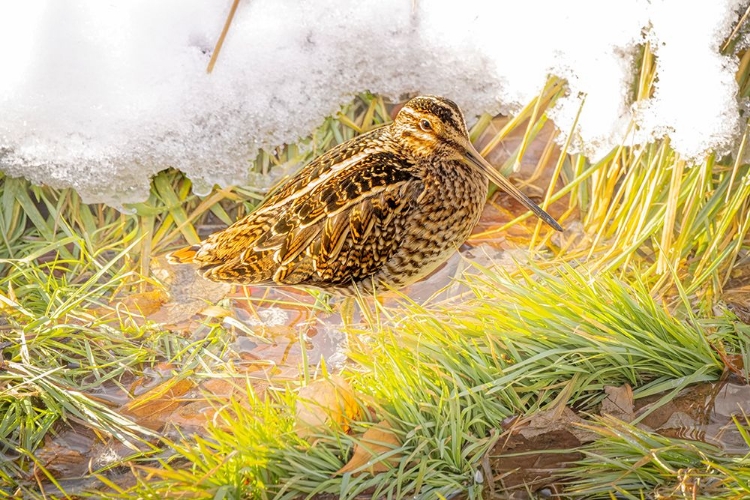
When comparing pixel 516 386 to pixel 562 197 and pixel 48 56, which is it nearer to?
pixel 562 197

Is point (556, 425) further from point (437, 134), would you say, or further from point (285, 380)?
Result: point (437, 134)

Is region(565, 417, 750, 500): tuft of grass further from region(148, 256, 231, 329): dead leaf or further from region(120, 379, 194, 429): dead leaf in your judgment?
region(148, 256, 231, 329): dead leaf

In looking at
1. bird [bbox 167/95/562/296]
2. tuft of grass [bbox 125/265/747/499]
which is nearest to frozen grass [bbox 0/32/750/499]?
tuft of grass [bbox 125/265/747/499]

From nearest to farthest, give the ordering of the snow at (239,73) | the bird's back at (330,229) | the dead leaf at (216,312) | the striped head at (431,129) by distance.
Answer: the bird's back at (330,229) < the striped head at (431,129) < the dead leaf at (216,312) < the snow at (239,73)

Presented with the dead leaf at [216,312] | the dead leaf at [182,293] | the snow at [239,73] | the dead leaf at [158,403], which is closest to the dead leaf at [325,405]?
the dead leaf at [158,403]

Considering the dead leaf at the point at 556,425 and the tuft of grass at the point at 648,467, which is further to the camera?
the dead leaf at the point at 556,425

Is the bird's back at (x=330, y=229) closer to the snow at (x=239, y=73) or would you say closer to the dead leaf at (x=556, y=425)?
the snow at (x=239, y=73)

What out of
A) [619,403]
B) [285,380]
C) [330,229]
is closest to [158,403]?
[285,380]
